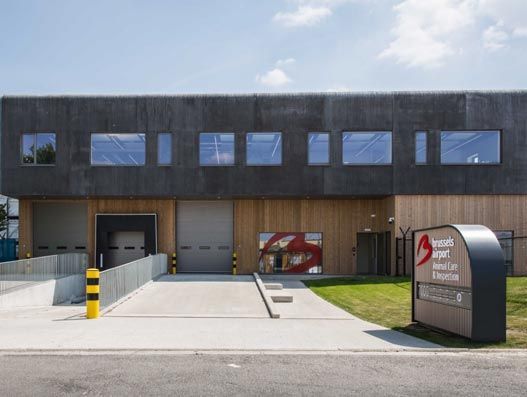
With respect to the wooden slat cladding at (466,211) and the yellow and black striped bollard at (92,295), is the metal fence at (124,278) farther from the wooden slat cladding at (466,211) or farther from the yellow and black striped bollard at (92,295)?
the wooden slat cladding at (466,211)

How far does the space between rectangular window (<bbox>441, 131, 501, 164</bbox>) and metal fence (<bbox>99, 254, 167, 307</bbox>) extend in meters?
14.4

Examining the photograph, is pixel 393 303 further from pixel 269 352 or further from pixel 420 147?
pixel 420 147

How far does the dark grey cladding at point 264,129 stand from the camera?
2423 cm

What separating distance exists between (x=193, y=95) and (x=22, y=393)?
20274 millimetres

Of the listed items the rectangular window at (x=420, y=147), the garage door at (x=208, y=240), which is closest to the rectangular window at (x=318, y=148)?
the rectangular window at (x=420, y=147)

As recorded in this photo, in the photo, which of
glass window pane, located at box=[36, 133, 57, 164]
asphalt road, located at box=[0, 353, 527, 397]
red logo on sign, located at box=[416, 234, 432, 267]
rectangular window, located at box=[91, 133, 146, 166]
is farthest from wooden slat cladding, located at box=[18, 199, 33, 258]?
red logo on sign, located at box=[416, 234, 432, 267]

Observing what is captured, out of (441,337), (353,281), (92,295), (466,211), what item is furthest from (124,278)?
(466,211)

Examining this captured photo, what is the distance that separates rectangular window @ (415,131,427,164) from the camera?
24.5m

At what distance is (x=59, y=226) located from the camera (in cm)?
2775

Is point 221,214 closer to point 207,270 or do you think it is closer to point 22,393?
point 207,270

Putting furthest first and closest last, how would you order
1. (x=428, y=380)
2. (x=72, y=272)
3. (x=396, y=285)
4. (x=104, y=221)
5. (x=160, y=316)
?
1. (x=104, y=221)
2. (x=72, y=272)
3. (x=396, y=285)
4. (x=160, y=316)
5. (x=428, y=380)

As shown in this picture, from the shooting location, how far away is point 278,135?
24781mm

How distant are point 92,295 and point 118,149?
14.7 metres

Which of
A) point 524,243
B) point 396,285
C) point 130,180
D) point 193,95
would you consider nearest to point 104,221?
point 130,180
